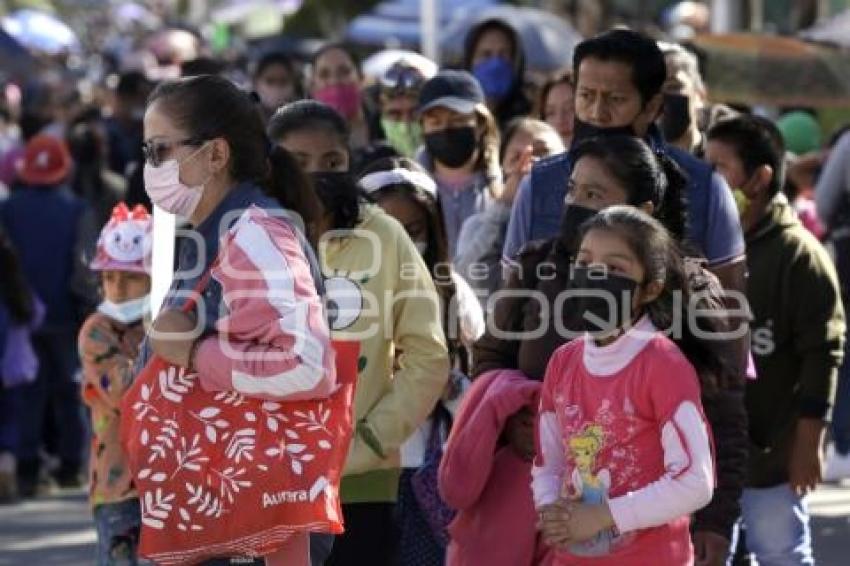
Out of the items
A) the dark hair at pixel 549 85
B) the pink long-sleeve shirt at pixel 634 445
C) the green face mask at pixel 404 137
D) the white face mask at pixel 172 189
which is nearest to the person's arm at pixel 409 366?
the pink long-sleeve shirt at pixel 634 445

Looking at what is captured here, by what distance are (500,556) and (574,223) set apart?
0.87 m

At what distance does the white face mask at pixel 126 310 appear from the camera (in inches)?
323

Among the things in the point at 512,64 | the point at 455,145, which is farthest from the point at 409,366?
the point at 512,64

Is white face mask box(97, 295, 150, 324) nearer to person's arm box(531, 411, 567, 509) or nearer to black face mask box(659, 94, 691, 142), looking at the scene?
black face mask box(659, 94, 691, 142)

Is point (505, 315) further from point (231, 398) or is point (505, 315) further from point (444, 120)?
point (444, 120)

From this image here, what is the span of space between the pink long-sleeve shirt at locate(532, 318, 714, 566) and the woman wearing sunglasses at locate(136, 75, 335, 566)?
69 centimetres

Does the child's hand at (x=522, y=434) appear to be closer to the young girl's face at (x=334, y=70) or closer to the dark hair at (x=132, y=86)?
the young girl's face at (x=334, y=70)

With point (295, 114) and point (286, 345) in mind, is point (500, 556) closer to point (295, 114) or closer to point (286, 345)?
point (286, 345)

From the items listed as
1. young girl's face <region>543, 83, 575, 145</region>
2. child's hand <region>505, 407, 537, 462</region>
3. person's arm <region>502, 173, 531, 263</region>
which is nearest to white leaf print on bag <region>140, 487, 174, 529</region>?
child's hand <region>505, 407, 537, 462</region>

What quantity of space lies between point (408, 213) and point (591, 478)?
215 cm

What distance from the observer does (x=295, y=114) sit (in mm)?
7125

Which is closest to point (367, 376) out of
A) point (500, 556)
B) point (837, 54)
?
point (500, 556)

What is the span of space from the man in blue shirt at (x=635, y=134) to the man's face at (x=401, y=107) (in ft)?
13.0

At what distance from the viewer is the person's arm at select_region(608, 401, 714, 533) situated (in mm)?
5418
